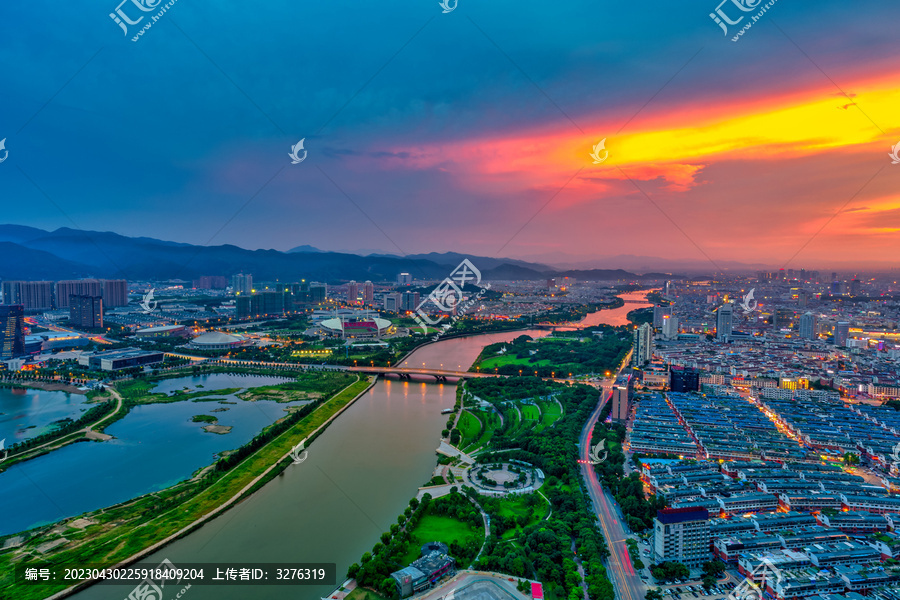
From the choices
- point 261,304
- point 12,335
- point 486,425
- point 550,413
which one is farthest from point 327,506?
point 261,304

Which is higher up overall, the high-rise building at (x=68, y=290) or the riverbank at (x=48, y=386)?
the high-rise building at (x=68, y=290)

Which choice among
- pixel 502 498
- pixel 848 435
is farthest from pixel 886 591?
pixel 848 435

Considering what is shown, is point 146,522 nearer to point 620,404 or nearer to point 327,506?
point 327,506

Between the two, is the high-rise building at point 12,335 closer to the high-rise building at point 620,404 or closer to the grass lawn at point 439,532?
the grass lawn at point 439,532

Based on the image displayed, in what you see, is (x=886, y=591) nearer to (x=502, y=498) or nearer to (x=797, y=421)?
(x=502, y=498)

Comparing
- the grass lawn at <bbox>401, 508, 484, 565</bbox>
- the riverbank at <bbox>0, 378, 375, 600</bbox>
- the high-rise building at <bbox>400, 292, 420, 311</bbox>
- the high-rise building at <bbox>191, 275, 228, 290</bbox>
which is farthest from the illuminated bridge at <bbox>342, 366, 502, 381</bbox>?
the high-rise building at <bbox>191, 275, 228, 290</bbox>

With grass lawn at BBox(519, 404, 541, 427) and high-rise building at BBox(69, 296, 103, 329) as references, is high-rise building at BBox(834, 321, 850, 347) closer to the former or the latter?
grass lawn at BBox(519, 404, 541, 427)

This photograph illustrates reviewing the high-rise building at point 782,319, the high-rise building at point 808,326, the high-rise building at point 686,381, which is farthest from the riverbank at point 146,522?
→ the high-rise building at point 782,319
